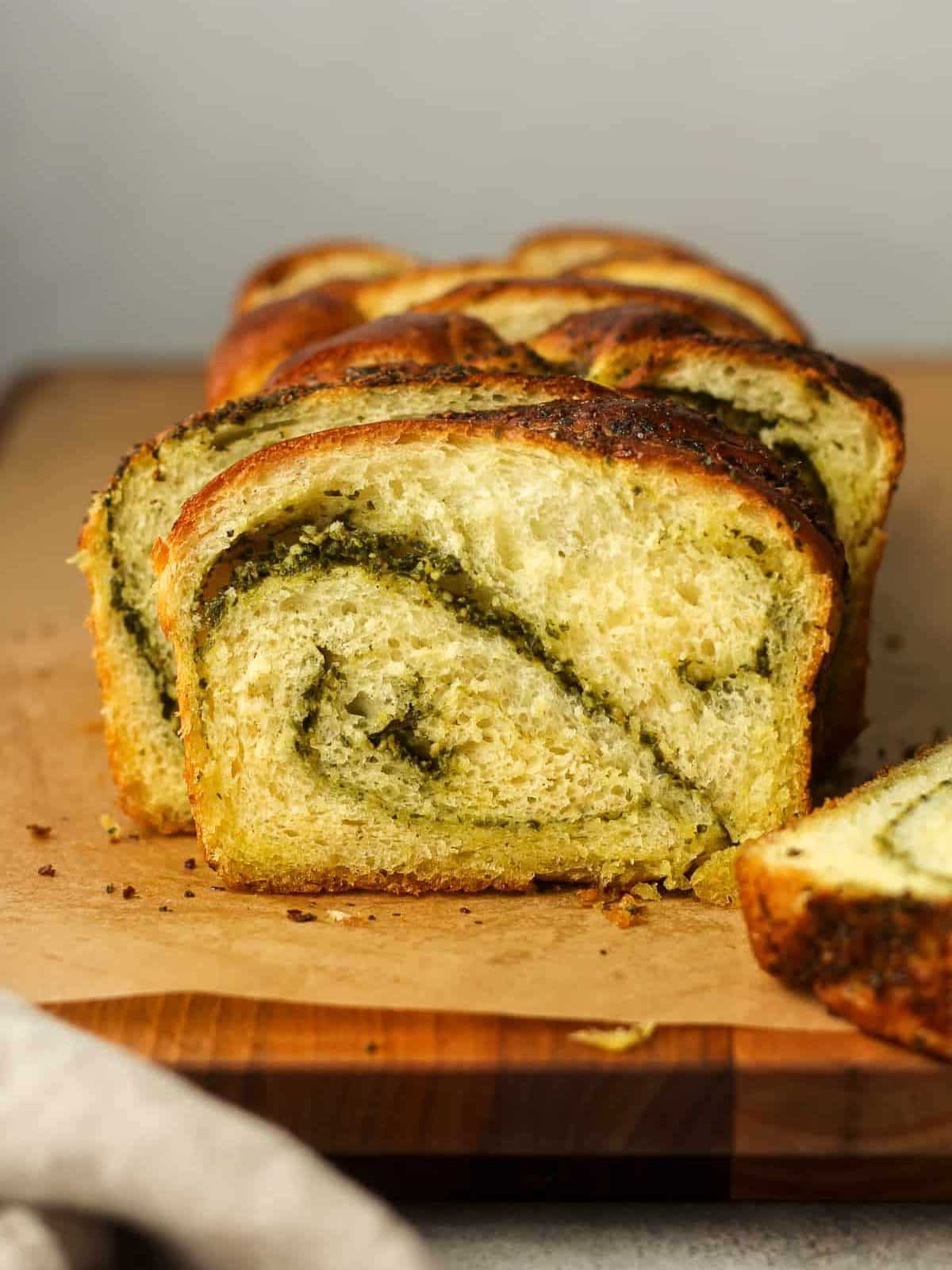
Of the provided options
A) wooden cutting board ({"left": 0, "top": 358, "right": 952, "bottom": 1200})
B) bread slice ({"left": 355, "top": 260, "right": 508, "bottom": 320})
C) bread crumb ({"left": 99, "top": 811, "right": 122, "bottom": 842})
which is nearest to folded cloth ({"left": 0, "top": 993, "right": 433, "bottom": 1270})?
wooden cutting board ({"left": 0, "top": 358, "right": 952, "bottom": 1200})

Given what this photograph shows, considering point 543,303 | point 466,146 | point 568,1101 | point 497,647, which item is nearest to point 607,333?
point 543,303

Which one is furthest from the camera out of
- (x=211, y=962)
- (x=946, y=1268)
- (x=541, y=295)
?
(x=541, y=295)

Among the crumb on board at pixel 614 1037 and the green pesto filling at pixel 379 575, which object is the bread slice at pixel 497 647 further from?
the crumb on board at pixel 614 1037

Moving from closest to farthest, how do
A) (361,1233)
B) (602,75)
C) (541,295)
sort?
1. (361,1233)
2. (541,295)
3. (602,75)

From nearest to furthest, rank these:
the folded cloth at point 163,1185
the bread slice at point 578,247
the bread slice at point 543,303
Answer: the folded cloth at point 163,1185, the bread slice at point 543,303, the bread slice at point 578,247

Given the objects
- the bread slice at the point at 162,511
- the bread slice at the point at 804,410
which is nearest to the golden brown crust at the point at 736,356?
the bread slice at the point at 804,410

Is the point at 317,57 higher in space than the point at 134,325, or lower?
higher

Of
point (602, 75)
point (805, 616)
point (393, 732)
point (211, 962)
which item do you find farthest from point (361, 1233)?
point (602, 75)

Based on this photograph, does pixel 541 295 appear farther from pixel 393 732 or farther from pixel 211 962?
pixel 211 962
